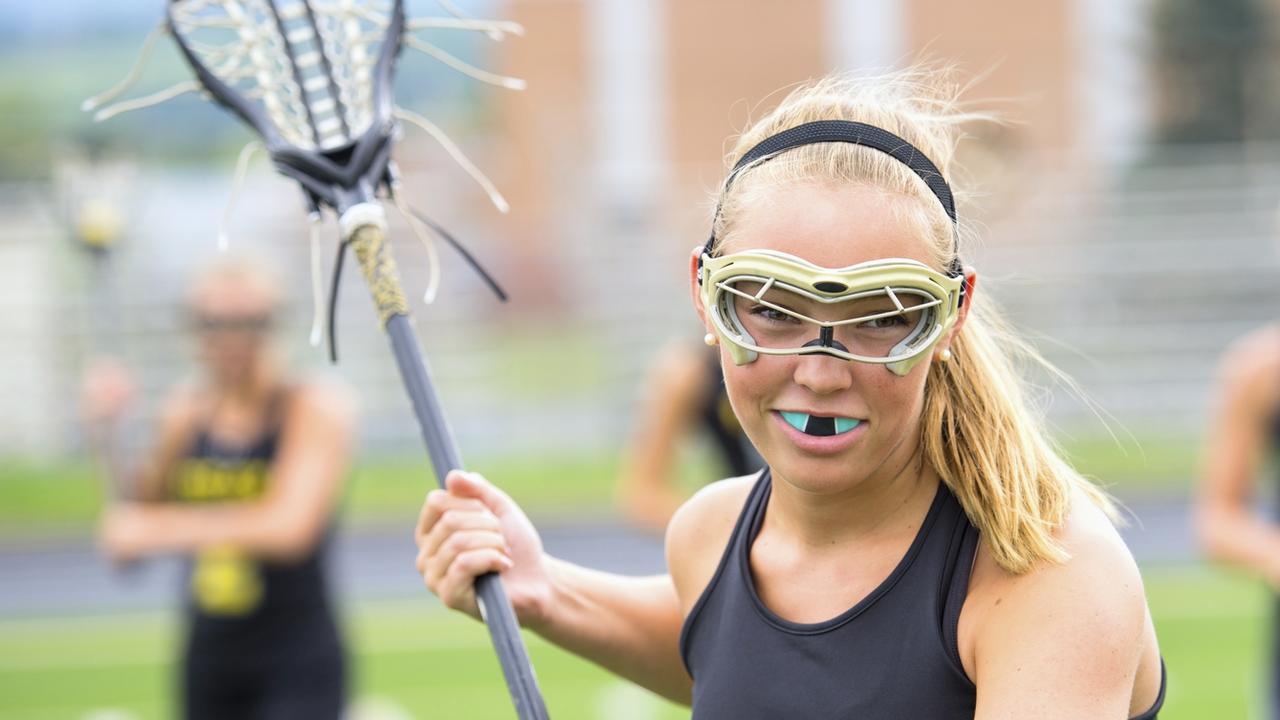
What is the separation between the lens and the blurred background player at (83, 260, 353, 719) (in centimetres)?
565

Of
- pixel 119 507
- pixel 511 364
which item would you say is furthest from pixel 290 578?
pixel 511 364

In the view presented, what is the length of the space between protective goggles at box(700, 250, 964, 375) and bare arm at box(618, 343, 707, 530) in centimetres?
400

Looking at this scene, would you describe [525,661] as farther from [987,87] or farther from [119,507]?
[987,87]

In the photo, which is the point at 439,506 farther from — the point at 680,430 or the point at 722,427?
the point at 680,430

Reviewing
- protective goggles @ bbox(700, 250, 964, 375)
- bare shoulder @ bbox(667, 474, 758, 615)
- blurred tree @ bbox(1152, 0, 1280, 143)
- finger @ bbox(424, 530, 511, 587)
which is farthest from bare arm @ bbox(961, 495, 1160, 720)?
blurred tree @ bbox(1152, 0, 1280, 143)

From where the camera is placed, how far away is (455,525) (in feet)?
8.82

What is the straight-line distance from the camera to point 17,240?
20.6 m

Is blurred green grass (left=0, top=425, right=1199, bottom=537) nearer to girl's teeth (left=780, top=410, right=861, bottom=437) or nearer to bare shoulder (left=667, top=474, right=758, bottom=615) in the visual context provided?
bare shoulder (left=667, top=474, right=758, bottom=615)

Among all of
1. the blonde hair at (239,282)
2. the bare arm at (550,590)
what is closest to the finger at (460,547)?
the bare arm at (550,590)

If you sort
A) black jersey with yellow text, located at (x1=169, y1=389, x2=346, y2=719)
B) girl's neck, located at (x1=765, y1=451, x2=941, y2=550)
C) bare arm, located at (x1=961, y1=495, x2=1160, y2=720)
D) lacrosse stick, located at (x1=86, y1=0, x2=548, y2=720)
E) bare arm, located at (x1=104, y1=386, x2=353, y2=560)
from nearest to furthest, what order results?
bare arm, located at (x1=961, y1=495, x2=1160, y2=720)
girl's neck, located at (x1=765, y1=451, x2=941, y2=550)
lacrosse stick, located at (x1=86, y1=0, x2=548, y2=720)
black jersey with yellow text, located at (x1=169, y1=389, x2=346, y2=719)
bare arm, located at (x1=104, y1=386, x2=353, y2=560)

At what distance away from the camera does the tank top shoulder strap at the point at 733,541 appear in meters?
2.49

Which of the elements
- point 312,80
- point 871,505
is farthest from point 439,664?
point 871,505

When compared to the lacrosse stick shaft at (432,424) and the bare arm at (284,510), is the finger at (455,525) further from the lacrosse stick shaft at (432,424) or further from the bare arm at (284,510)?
the bare arm at (284,510)

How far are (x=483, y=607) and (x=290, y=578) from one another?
3320mm
